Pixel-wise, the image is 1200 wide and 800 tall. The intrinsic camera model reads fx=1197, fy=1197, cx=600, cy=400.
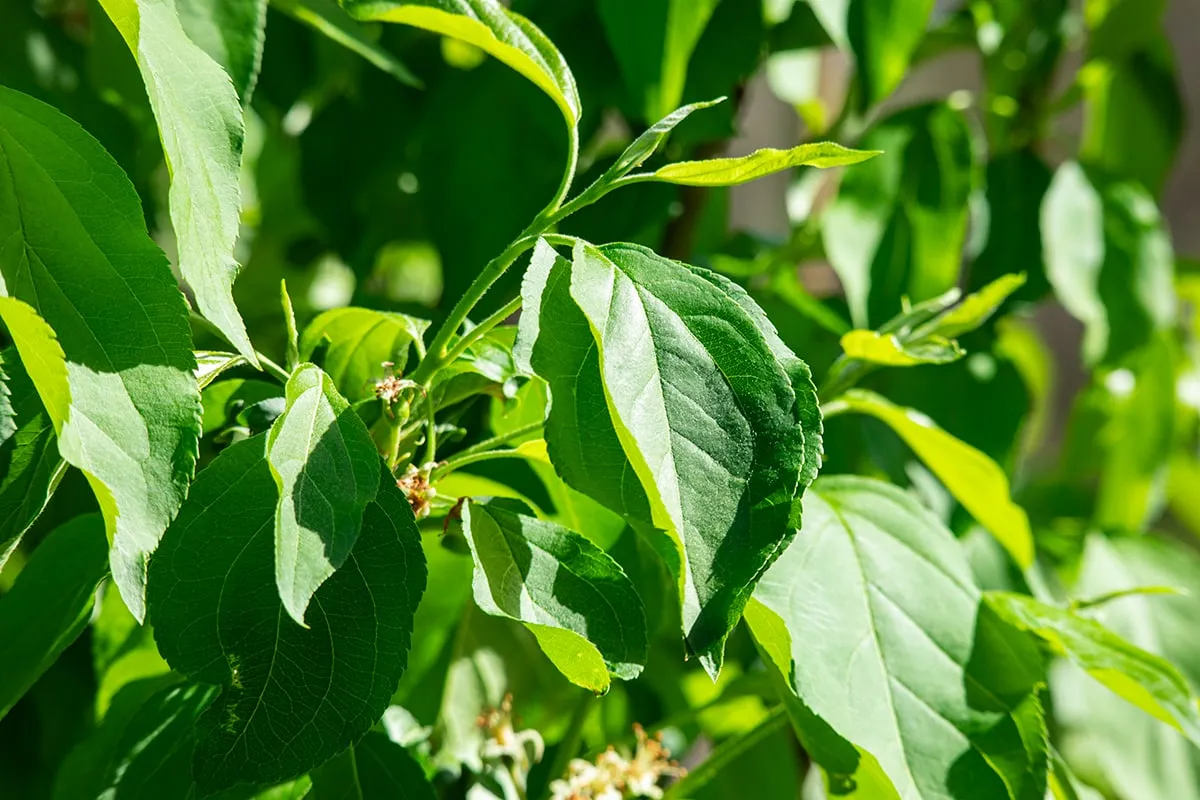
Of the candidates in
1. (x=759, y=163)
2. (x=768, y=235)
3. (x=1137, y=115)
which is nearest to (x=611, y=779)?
(x=759, y=163)

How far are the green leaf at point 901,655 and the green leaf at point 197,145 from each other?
137 mm

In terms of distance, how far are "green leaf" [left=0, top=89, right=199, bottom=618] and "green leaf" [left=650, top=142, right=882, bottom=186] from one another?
11 centimetres

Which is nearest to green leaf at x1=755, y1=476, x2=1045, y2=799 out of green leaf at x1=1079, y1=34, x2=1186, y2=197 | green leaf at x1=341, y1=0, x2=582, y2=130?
green leaf at x1=341, y1=0, x2=582, y2=130

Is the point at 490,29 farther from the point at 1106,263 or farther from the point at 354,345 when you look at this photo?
the point at 1106,263

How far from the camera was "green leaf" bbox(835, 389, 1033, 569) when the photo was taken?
0.35 meters

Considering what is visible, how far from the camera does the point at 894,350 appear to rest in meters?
0.31

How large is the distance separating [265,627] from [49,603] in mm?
98

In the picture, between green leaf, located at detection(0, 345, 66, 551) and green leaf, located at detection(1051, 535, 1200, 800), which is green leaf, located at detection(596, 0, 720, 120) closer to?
green leaf, located at detection(0, 345, 66, 551)

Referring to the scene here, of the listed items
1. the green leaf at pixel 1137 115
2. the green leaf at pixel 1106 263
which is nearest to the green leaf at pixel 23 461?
the green leaf at pixel 1106 263

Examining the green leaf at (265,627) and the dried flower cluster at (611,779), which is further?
the dried flower cluster at (611,779)

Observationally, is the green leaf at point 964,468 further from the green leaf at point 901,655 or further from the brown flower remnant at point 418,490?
the brown flower remnant at point 418,490

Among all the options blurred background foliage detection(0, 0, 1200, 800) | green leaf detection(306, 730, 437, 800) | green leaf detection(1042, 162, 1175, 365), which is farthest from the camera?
green leaf detection(1042, 162, 1175, 365)

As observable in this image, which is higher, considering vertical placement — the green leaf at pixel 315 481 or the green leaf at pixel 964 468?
the green leaf at pixel 315 481

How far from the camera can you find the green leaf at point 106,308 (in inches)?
8.2
